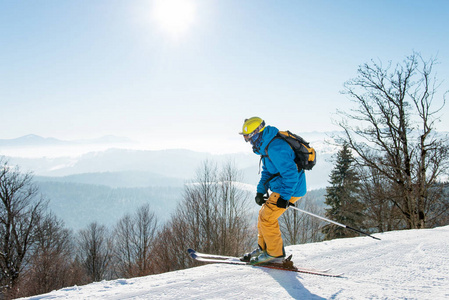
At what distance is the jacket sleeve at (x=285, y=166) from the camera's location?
11.7 ft

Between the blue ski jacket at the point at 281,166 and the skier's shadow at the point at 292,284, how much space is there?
97cm

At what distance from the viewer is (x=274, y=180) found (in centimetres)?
391

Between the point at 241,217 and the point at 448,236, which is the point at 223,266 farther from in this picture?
the point at 241,217

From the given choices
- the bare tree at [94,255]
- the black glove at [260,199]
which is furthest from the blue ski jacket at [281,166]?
the bare tree at [94,255]

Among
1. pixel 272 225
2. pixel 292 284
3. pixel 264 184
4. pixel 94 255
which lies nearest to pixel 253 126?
pixel 264 184

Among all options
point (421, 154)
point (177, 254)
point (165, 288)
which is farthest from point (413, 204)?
point (177, 254)

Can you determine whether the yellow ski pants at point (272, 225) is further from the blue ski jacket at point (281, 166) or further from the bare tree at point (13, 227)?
the bare tree at point (13, 227)

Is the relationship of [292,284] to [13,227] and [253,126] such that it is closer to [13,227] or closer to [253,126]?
[253,126]

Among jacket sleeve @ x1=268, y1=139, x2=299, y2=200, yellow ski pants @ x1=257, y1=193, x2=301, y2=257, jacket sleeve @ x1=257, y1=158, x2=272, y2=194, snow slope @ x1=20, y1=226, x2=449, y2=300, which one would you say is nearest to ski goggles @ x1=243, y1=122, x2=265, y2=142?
jacket sleeve @ x1=268, y1=139, x2=299, y2=200

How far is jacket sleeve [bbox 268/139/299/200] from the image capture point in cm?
355

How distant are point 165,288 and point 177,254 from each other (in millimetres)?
20173

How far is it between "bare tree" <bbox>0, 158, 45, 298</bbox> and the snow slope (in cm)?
1731

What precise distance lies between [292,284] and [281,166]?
1448 millimetres

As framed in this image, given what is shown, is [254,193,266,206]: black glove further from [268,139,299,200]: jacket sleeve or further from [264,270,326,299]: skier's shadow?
[264,270,326,299]: skier's shadow
